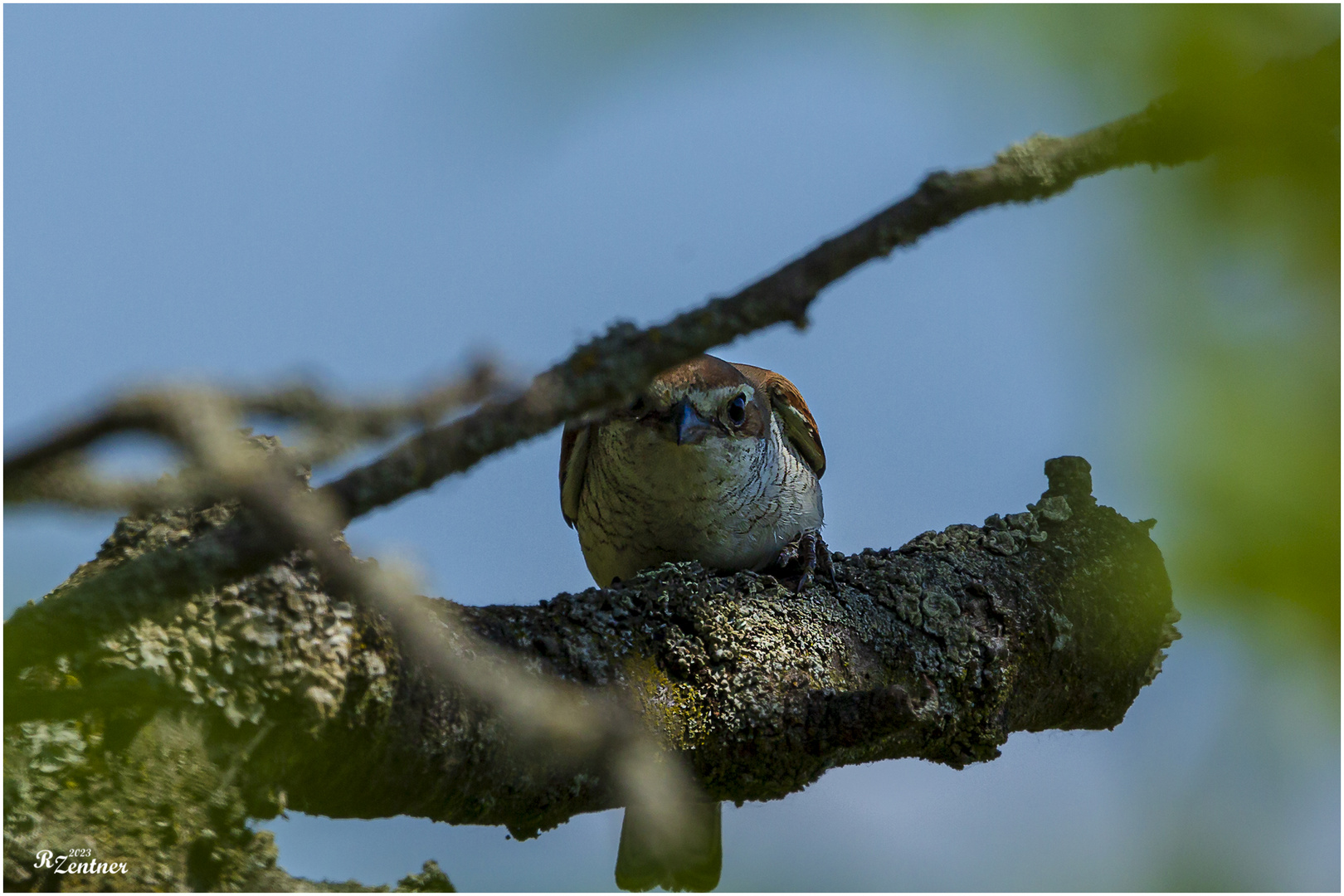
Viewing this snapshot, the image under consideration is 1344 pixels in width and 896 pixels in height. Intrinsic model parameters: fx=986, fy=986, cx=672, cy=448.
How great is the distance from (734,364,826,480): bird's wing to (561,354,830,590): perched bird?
56cm

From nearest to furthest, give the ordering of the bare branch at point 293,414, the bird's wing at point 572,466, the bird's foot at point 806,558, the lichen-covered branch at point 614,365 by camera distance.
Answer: the bare branch at point 293,414, the lichen-covered branch at point 614,365, the bird's foot at point 806,558, the bird's wing at point 572,466

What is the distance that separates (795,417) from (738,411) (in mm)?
935

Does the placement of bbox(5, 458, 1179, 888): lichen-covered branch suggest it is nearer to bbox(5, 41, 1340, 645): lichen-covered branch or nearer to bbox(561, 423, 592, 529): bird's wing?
bbox(5, 41, 1340, 645): lichen-covered branch

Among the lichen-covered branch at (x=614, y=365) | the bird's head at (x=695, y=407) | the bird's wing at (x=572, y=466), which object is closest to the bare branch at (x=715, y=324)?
the lichen-covered branch at (x=614, y=365)

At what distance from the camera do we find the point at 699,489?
14.6ft

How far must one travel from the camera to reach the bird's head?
4277 mm

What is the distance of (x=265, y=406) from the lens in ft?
3.09

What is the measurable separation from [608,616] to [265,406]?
7.31 feet

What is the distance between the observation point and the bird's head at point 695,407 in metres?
4.28

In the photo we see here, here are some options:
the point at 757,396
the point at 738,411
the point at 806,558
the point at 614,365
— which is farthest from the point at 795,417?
the point at 614,365

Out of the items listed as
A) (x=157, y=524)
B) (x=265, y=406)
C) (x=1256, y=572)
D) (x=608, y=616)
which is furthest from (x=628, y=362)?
(x=608, y=616)

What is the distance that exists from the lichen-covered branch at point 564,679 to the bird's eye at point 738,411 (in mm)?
868

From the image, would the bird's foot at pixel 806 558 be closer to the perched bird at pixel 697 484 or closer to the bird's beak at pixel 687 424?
the perched bird at pixel 697 484

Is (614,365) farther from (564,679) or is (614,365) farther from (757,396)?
(757,396)
